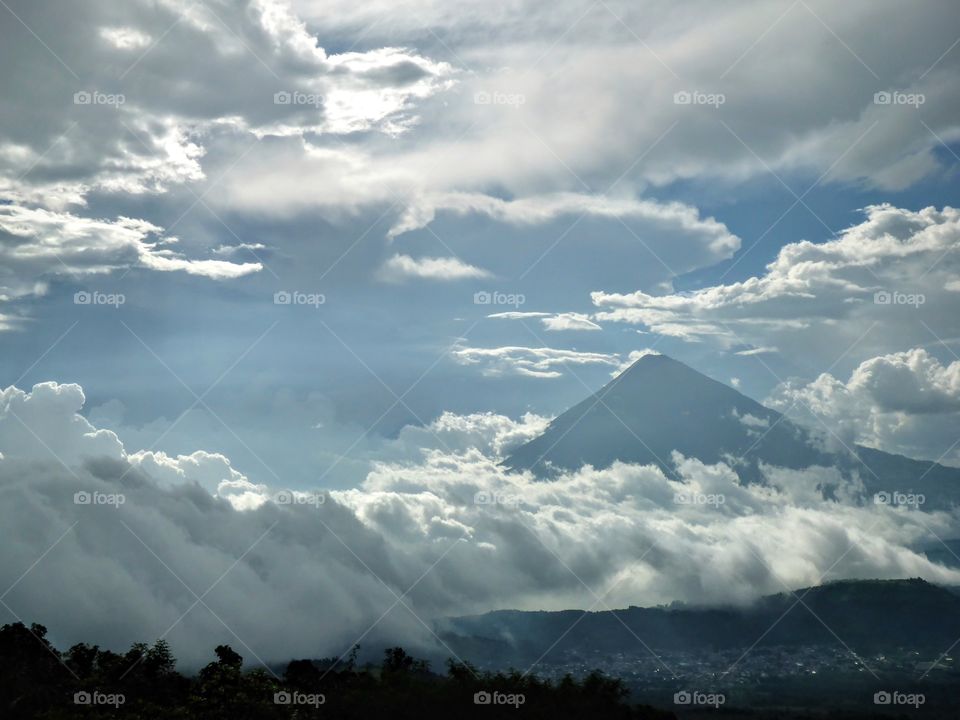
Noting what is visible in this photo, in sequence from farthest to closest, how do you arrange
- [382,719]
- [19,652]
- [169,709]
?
[19,652], [382,719], [169,709]

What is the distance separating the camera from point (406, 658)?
14075 cm

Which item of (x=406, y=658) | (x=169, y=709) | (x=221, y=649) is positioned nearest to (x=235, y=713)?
(x=169, y=709)

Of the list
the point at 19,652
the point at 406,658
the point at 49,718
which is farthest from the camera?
the point at 406,658

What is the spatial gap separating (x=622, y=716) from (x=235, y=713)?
58.1 meters

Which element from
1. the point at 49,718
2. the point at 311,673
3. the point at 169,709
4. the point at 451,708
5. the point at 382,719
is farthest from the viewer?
the point at 311,673

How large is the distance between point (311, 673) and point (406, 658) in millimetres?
19219

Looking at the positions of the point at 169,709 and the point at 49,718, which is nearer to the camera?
the point at 49,718

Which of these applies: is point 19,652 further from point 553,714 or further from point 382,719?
point 553,714

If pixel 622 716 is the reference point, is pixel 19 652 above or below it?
above

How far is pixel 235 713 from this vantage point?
94.5 meters

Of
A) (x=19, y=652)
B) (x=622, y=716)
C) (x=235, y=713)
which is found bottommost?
(x=622, y=716)

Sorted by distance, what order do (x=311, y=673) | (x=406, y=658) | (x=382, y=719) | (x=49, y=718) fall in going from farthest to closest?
(x=406, y=658)
(x=311, y=673)
(x=382, y=719)
(x=49, y=718)

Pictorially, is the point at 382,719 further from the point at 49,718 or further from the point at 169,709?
the point at 49,718

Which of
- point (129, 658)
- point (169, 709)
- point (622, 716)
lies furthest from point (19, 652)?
point (622, 716)
